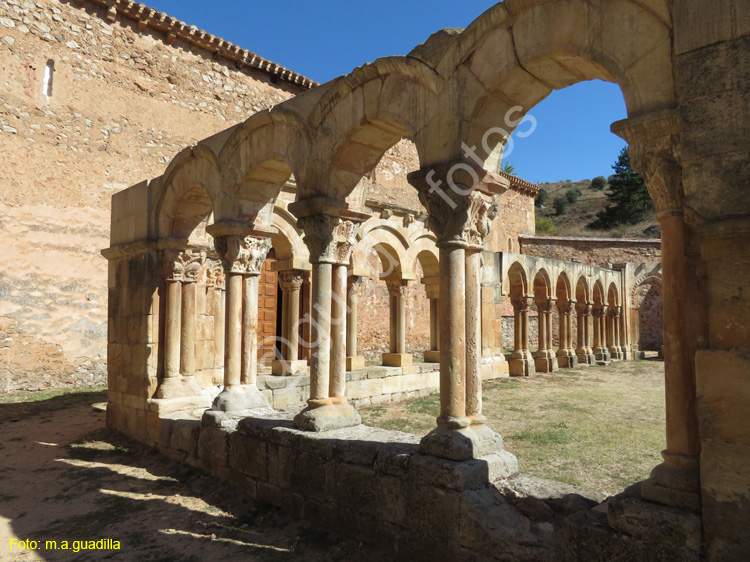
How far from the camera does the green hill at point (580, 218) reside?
33125mm

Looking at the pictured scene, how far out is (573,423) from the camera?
7426 mm

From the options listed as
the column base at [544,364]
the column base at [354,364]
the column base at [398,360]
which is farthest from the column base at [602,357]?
the column base at [354,364]

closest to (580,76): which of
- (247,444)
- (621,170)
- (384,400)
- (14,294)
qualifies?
(247,444)

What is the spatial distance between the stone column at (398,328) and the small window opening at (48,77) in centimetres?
802

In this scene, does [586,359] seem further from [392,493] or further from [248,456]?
[392,493]

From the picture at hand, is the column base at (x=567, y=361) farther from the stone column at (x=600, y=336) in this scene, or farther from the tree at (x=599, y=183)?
the tree at (x=599, y=183)

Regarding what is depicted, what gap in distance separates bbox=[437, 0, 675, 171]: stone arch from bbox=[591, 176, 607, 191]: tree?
51454 mm

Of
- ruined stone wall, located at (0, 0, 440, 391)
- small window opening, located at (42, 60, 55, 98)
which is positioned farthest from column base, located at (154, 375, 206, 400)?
small window opening, located at (42, 60, 55, 98)

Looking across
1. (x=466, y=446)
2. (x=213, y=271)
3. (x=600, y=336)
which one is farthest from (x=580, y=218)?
(x=466, y=446)

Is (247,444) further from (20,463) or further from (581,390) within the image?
(581,390)

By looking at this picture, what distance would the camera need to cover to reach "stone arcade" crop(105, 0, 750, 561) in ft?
7.53

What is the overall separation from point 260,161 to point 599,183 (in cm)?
5099

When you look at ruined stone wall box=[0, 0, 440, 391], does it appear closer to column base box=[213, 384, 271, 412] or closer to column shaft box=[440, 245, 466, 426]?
column base box=[213, 384, 271, 412]

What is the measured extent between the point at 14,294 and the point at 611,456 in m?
10.6
